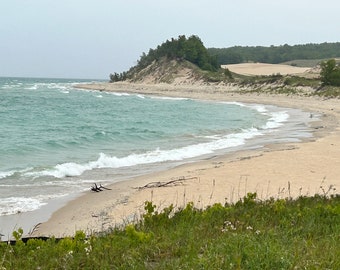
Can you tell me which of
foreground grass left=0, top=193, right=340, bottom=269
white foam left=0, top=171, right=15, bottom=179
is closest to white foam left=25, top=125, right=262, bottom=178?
white foam left=0, top=171, right=15, bottom=179

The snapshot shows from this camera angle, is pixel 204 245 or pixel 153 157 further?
pixel 153 157

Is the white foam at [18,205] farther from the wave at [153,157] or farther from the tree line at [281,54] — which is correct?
the tree line at [281,54]

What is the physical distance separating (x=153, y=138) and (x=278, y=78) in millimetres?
42636

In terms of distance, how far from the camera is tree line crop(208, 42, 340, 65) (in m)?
135

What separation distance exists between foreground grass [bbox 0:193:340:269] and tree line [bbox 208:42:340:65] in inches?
4990

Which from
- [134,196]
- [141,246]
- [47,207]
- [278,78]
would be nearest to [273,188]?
[134,196]

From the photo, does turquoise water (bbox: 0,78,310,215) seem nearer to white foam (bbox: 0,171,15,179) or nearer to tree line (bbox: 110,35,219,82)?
white foam (bbox: 0,171,15,179)

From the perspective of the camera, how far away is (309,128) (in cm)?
2436

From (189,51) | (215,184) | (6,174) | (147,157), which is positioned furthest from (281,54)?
(215,184)

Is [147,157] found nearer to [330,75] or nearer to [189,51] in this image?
[330,75]

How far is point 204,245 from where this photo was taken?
4242 mm

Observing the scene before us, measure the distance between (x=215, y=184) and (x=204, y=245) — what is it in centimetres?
644

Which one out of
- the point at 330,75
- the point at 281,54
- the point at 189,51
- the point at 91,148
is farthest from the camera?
the point at 281,54

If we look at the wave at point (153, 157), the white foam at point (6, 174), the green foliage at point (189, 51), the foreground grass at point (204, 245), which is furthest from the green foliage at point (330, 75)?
the foreground grass at point (204, 245)
